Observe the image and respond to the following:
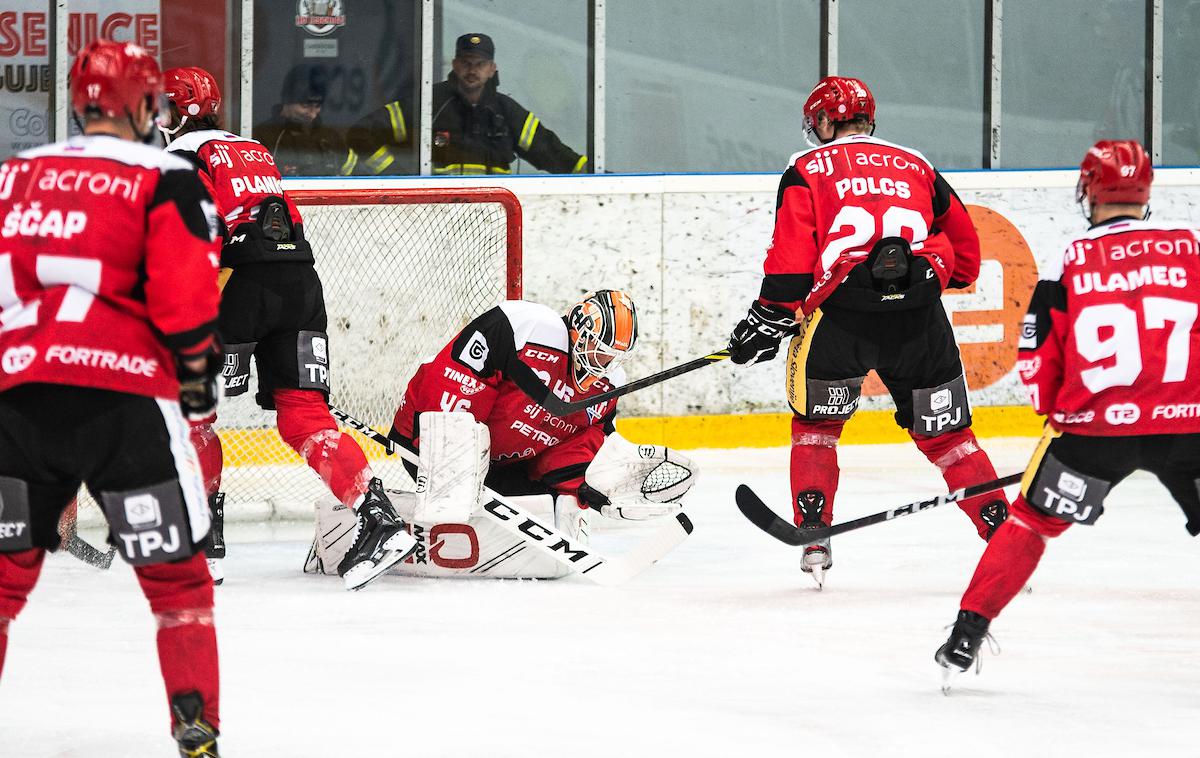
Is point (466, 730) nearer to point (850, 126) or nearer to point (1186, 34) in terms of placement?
point (850, 126)

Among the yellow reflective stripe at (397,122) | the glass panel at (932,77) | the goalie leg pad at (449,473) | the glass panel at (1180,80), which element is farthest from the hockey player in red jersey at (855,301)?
the glass panel at (1180,80)

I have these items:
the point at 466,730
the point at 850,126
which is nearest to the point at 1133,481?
the point at 850,126

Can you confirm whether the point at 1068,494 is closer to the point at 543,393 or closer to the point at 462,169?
the point at 543,393

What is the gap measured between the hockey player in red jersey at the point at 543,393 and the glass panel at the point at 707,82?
93.0 inches

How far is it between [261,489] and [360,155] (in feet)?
5.02

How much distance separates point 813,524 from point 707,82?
3027 millimetres

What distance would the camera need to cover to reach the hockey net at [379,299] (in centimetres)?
481

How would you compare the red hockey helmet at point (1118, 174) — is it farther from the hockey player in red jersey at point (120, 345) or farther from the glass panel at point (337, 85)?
the glass panel at point (337, 85)

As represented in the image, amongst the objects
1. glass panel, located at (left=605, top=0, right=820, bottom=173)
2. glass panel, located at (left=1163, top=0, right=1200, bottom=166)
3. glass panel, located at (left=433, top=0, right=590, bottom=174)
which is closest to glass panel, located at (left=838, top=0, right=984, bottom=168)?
glass panel, located at (left=605, top=0, right=820, bottom=173)

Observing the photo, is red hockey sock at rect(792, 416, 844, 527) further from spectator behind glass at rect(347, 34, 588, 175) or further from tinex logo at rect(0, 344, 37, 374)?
spectator behind glass at rect(347, 34, 588, 175)

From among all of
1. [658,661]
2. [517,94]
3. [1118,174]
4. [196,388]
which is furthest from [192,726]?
[517,94]

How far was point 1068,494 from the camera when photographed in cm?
264

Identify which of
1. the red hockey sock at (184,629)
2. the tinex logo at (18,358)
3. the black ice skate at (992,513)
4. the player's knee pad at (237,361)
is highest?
the tinex logo at (18,358)

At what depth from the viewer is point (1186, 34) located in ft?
22.2
